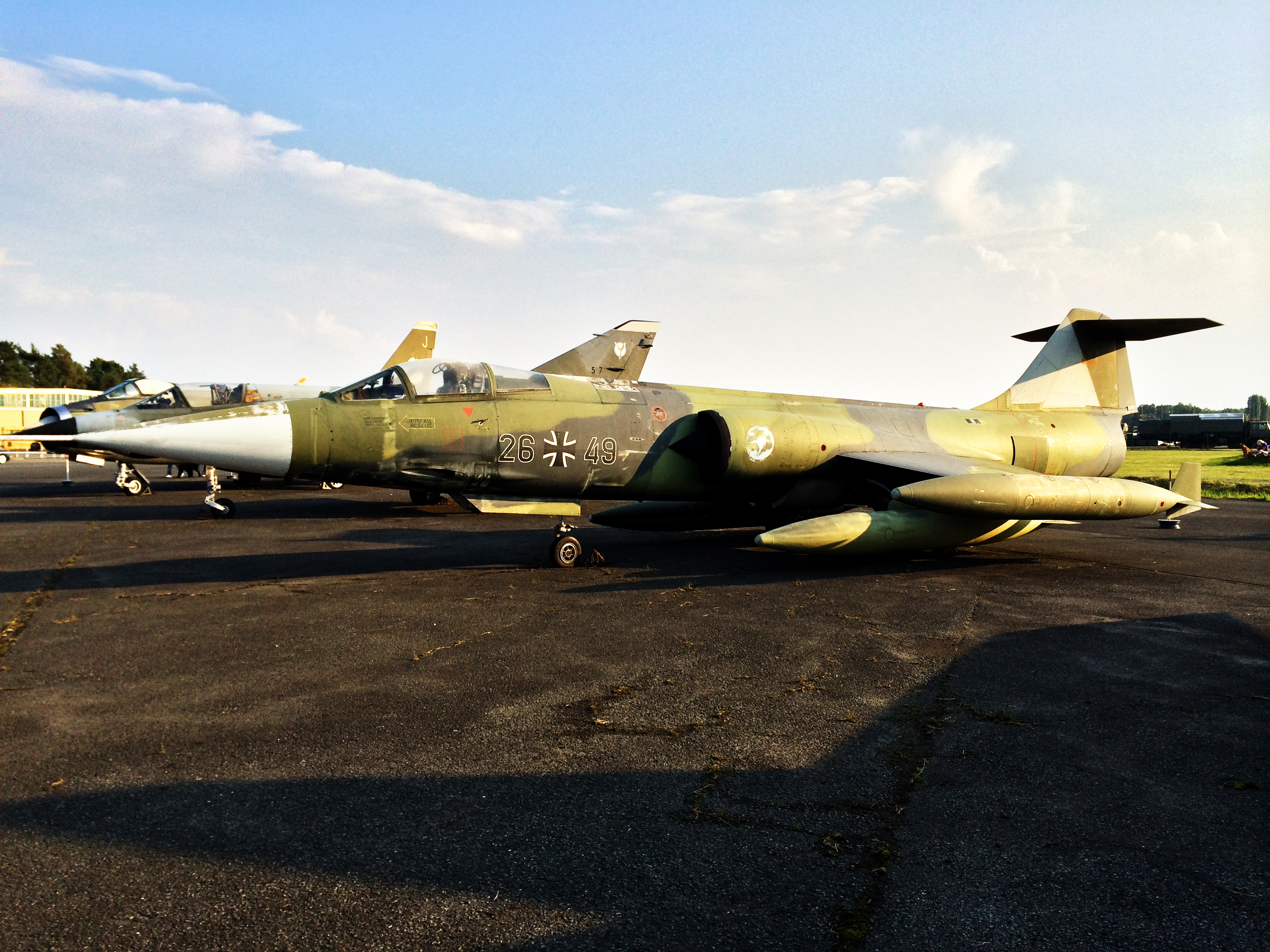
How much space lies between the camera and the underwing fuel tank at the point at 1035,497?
9.59 metres

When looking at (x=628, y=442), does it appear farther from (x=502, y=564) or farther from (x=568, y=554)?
(x=502, y=564)

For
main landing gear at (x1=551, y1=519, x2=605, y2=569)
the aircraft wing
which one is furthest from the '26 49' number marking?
the aircraft wing

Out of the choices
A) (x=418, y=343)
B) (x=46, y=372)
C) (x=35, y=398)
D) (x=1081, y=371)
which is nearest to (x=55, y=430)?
(x=418, y=343)

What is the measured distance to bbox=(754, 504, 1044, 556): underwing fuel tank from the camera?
904cm

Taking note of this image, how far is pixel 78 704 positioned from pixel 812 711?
476 centimetres

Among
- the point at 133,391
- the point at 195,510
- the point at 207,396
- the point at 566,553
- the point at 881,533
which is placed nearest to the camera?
the point at 881,533

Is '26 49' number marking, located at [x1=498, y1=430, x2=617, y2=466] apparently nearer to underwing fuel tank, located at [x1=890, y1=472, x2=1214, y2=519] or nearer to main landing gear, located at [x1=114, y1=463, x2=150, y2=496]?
underwing fuel tank, located at [x1=890, y1=472, x2=1214, y2=519]

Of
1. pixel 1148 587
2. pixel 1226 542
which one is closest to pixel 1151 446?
pixel 1226 542

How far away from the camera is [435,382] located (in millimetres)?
9398

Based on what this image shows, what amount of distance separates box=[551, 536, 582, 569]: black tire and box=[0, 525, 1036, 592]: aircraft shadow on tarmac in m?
0.15

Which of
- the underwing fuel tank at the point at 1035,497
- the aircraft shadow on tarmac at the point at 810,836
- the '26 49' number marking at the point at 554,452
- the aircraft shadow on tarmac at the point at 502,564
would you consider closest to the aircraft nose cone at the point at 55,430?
the aircraft shadow on tarmac at the point at 502,564

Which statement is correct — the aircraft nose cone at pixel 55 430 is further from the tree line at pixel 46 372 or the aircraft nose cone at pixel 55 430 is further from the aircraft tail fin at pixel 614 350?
the tree line at pixel 46 372

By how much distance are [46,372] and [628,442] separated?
11166 cm

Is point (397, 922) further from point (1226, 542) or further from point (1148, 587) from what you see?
point (1226, 542)
